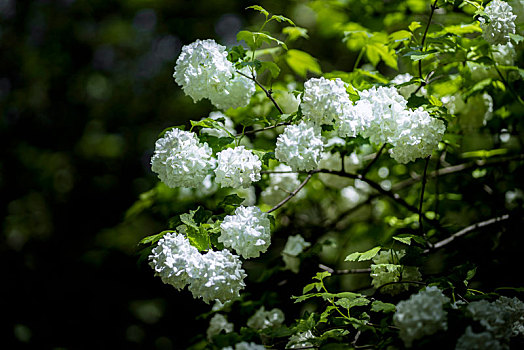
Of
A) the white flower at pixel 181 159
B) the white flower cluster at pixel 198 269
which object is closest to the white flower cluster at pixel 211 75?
the white flower at pixel 181 159

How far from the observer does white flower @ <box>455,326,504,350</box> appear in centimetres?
90

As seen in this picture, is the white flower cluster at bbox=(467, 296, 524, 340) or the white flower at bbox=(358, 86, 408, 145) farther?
the white flower at bbox=(358, 86, 408, 145)

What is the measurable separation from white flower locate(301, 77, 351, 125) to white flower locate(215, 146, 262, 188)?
180mm

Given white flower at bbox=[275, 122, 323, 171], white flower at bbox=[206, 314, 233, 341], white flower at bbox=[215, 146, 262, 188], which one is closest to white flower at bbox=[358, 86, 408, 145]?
white flower at bbox=[275, 122, 323, 171]

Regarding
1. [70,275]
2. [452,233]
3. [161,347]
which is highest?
[452,233]

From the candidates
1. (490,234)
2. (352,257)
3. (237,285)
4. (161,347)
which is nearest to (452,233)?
(490,234)

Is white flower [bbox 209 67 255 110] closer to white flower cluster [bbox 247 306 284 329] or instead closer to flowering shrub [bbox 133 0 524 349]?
flowering shrub [bbox 133 0 524 349]

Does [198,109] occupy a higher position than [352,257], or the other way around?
[352,257]

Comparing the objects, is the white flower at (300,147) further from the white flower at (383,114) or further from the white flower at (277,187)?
the white flower at (277,187)

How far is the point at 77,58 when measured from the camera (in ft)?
13.3

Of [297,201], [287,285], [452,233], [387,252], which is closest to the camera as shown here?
[387,252]

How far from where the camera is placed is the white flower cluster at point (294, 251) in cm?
178

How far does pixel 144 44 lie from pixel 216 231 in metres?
3.31

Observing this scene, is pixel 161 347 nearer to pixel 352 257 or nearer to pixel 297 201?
pixel 297 201
